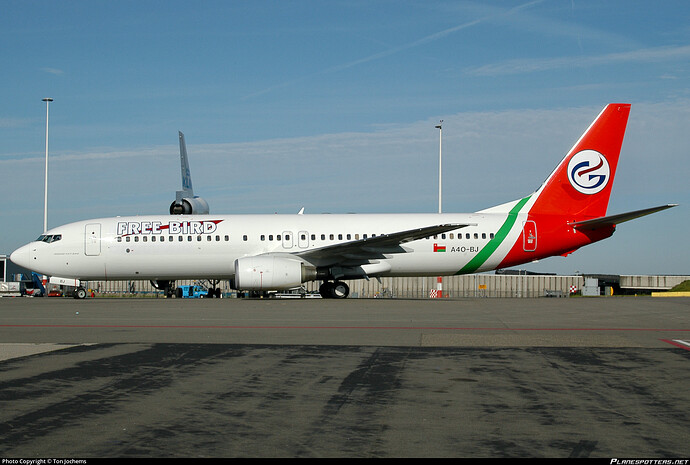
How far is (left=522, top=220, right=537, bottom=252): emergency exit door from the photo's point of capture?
2669 cm

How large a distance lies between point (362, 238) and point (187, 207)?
17536 mm

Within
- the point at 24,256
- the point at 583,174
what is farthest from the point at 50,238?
the point at 583,174

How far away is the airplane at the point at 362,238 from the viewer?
2677 centimetres

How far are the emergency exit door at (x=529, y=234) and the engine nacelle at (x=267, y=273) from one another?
8.74 m

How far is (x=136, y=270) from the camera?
27219 mm

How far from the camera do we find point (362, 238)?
27.1 m

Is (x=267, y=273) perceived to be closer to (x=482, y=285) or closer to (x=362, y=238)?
(x=362, y=238)

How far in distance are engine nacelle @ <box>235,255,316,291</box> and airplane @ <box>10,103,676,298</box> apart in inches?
74.5

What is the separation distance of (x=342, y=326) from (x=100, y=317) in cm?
620

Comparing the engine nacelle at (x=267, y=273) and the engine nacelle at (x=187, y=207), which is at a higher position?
the engine nacelle at (x=187, y=207)

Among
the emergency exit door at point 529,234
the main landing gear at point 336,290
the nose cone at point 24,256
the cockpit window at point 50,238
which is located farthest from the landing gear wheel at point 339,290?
the nose cone at point 24,256

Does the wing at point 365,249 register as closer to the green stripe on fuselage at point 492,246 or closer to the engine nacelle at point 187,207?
the green stripe on fuselage at point 492,246

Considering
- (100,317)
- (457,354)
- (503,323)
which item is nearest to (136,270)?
(100,317)

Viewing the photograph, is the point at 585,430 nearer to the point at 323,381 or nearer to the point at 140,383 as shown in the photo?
the point at 323,381
